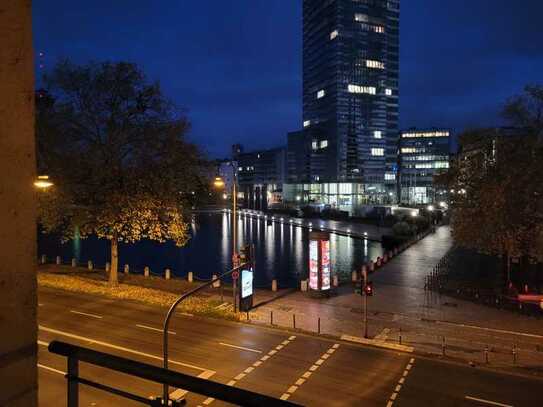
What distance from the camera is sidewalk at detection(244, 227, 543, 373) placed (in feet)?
66.6

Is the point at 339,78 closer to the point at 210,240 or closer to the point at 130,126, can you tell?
the point at 210,240

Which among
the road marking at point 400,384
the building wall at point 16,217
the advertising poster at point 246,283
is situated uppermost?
the building wall at point 16,217

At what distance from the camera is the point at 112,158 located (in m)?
29.7

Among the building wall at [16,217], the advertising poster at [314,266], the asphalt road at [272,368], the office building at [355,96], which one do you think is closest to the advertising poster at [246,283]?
the asphalt road at [272,368]

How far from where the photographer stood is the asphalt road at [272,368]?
581 inches

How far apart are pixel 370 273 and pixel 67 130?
94.1 feet

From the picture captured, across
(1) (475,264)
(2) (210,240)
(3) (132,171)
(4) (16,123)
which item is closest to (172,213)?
(3) (132,171)

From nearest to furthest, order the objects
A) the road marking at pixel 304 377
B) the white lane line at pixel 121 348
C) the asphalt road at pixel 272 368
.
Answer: the asphalt road at pixel 272 368 → the road marking at pixel 304 377 → the white lane line at pixel 121 348

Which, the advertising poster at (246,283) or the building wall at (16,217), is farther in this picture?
the advertising poster at (246,283)

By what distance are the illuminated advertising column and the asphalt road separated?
859 centimetres

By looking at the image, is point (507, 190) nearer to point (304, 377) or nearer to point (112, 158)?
point (304, 377)

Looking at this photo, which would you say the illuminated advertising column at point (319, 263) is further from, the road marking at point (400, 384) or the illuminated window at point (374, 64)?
the illuminated window at point (374, 64)

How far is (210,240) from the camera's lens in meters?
84.1

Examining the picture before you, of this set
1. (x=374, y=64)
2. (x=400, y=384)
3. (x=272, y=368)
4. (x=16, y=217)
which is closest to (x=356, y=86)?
(x=374, y=64)
